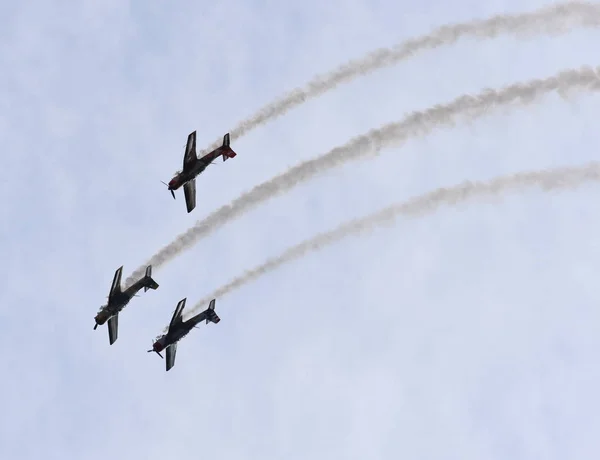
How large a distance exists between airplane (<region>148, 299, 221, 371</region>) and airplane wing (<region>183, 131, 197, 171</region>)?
8.02m

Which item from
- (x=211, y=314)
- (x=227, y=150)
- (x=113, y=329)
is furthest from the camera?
(x=113, y=329)

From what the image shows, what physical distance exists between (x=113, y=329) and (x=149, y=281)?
601cm

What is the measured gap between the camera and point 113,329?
70.9 meters

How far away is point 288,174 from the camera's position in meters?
58.7

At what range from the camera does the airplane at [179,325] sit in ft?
222

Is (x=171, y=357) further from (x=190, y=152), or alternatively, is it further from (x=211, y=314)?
(x=190, y=152)

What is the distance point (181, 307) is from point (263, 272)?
9.54 meters

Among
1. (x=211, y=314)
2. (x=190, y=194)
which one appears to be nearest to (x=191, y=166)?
(x=190, y=194)

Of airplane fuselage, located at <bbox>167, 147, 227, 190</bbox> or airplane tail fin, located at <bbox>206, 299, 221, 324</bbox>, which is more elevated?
airplane fuselage, located at <bbox>167, 147, 227, 190</bbox>

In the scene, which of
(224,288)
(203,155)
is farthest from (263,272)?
(203,155)

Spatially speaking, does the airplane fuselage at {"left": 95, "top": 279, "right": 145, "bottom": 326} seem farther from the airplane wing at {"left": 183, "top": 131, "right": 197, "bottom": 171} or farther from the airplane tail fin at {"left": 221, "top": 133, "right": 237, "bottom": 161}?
the airplane tail fin at {"left": 221, "top": 133, "right": 237, "bottom": 161}

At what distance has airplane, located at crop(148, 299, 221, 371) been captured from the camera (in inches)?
2660

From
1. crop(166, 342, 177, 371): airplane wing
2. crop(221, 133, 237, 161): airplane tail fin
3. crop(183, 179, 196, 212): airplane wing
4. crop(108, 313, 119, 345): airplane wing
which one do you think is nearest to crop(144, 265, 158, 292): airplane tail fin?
crop(183, 179, 196, 212): airplane wing

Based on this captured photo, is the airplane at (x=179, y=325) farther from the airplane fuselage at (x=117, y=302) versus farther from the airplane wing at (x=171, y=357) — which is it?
the airplane fuselage at (x=117, y=302)
